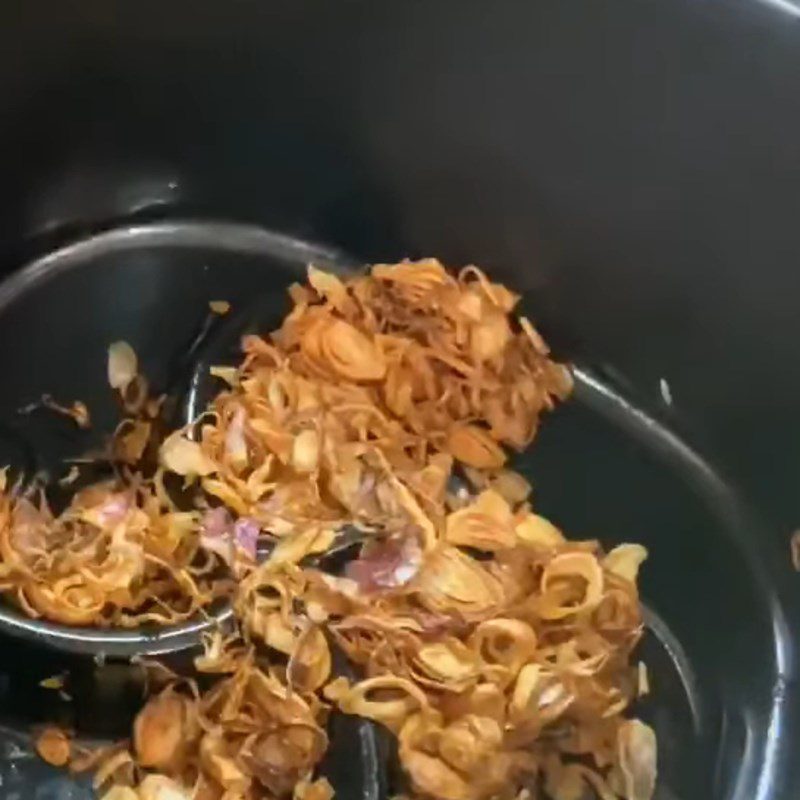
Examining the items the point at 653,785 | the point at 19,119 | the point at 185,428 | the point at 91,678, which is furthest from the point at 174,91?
the point at 653,785

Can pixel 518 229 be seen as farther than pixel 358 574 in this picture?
A: Yes

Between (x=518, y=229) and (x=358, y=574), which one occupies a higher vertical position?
(x=518, y=229)

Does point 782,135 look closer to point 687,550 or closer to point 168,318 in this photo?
point 687,550
